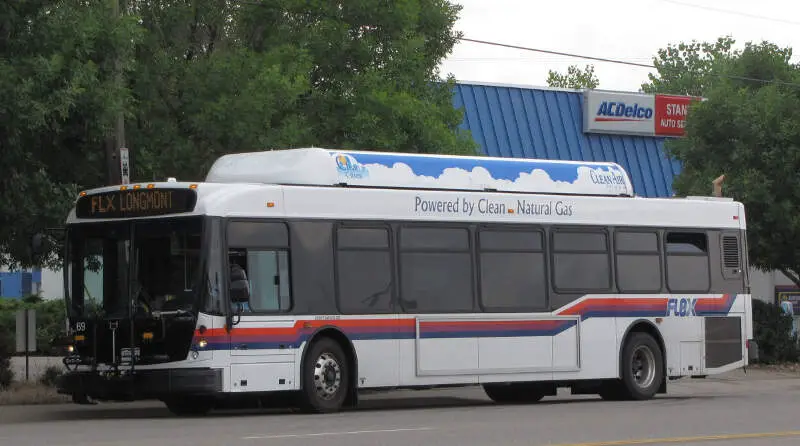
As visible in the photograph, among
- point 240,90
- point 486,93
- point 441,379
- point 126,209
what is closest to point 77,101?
point 126,209

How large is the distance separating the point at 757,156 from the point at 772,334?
4.19 m

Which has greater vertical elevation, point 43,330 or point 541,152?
point 541,152

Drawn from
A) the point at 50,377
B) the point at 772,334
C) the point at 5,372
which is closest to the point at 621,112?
the point at 772,334

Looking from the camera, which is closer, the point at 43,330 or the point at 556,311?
the point at 556,311

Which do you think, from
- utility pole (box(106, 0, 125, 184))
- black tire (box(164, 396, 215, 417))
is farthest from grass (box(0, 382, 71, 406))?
black tire (box(164, 396, 215, 417))

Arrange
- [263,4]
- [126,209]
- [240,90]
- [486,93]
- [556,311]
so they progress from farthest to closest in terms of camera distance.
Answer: [486,93] < [263,4] < [240,90] < [556,311] < [126,209]

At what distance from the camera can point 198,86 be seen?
25.1m

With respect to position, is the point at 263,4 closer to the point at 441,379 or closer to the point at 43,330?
the point at 441,379

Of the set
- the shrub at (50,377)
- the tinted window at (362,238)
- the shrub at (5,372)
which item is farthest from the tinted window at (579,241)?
the shrub at (5,372)

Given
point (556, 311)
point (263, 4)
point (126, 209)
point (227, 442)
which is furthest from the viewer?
point (263, 4)

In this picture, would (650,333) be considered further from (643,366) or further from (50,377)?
(50,377)

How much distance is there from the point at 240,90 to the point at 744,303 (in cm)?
907

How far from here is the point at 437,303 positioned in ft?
67.6

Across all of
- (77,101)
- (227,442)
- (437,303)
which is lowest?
(227,442)
